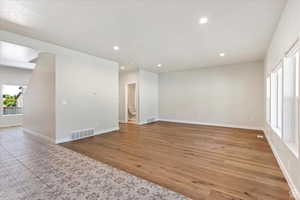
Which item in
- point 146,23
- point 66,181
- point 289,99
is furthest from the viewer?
point 146,23

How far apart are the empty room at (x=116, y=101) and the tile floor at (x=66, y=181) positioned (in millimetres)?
19

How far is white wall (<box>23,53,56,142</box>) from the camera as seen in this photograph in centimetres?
389

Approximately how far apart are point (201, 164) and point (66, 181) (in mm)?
2262

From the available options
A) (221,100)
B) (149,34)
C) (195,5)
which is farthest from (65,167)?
(221,100)

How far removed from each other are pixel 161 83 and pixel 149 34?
4898 mm

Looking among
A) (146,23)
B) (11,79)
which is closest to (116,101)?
(146,23)

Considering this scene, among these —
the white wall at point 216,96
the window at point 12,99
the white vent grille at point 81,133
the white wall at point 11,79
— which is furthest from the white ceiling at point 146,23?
the window at point 12,99

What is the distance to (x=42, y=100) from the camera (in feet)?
14.0

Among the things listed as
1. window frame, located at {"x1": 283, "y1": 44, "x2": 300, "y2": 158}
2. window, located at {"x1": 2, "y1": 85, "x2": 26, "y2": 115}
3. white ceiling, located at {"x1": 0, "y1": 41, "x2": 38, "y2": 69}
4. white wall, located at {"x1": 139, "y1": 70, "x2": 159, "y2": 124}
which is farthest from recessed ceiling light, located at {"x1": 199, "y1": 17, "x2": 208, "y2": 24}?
window, located at {"x1": 2, "y1": 85, "x2": 26, "y2": 115}

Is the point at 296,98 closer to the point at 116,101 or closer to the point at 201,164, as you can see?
the point at 201,164

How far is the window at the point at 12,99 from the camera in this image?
655 cm

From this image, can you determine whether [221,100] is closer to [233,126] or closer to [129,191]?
[233,126]

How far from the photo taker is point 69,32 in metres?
3.02

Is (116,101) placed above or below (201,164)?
above
